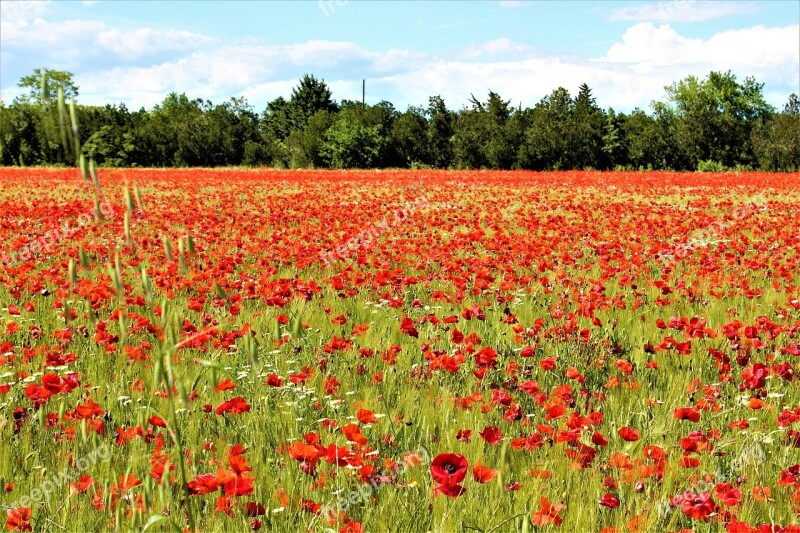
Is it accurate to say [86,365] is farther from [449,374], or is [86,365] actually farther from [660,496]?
[660,496]

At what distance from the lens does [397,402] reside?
371 cm

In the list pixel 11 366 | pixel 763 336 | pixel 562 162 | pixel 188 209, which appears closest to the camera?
pixel 11 366

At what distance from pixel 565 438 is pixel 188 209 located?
41.5 feet

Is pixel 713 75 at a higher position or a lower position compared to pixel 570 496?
higher

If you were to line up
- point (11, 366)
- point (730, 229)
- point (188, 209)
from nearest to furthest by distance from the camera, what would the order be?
point (11, 366) < point (730, 229) < point (188, 209)

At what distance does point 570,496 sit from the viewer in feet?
8.96

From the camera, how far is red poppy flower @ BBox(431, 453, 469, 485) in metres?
2.02

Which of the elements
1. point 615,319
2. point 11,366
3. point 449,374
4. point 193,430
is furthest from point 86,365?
point 615,319
